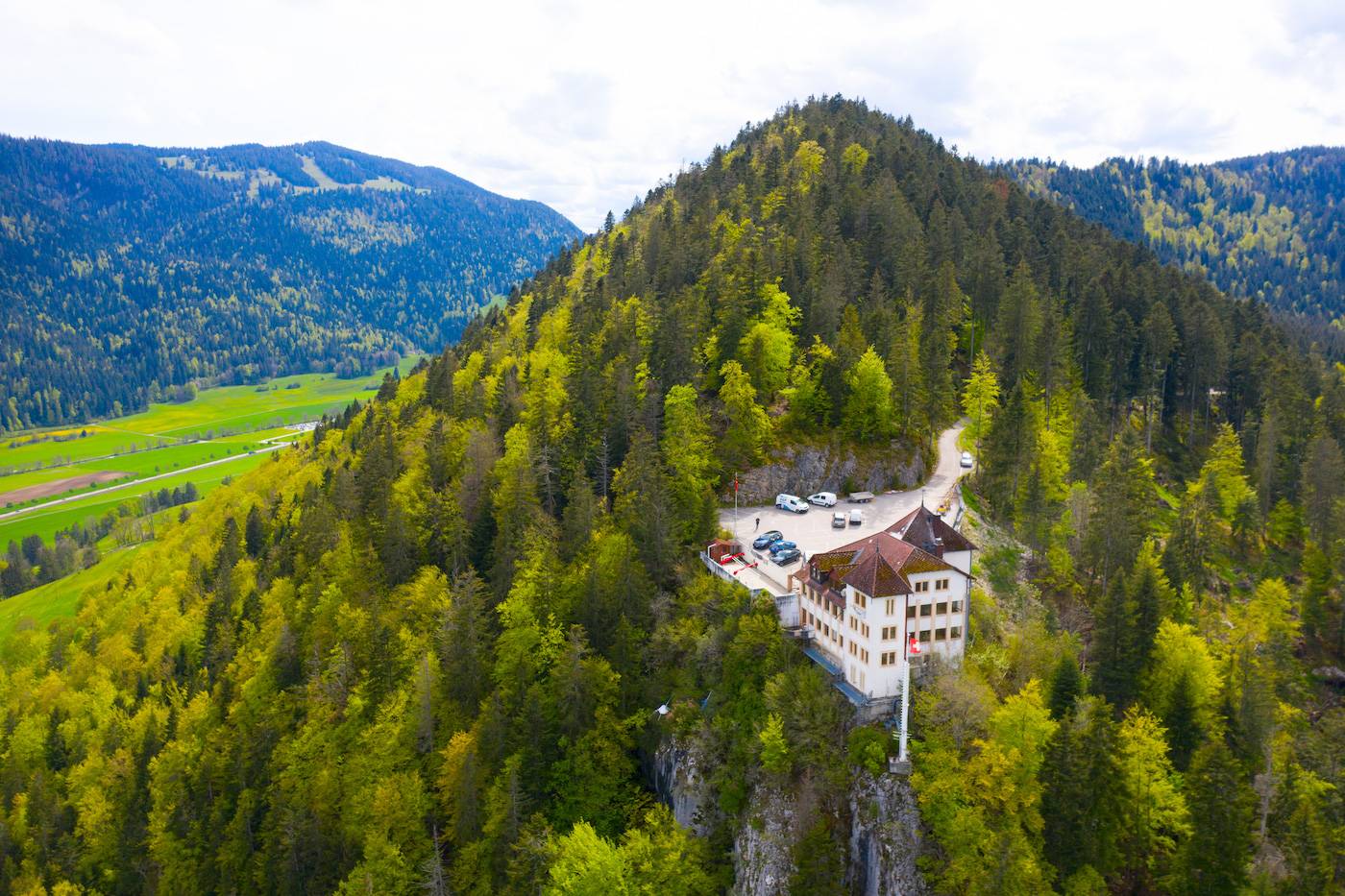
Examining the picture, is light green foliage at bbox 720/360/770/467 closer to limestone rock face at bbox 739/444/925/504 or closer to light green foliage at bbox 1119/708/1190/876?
limestone rock face at bbox 739/444/925/504

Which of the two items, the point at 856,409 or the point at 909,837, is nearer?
the point at 909,837

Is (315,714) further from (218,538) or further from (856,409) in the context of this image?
(218,538)

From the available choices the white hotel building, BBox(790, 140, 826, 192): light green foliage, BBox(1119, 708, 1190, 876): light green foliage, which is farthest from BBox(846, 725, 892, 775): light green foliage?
BBox(790, 140, 826, 192): light green foliage

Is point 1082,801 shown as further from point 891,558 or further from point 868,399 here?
point 868,399

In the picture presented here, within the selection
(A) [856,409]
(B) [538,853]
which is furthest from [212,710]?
(A) [856,409]

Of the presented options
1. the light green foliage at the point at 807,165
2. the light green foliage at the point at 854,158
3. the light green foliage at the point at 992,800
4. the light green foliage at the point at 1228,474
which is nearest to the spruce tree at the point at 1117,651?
the light green foliage at the point at 992,800
